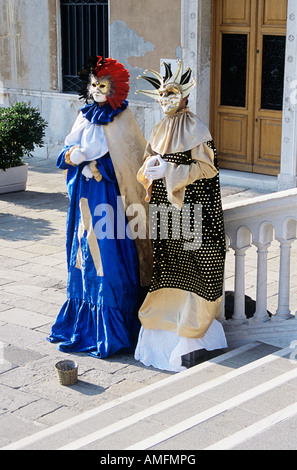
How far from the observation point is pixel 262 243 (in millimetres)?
5316

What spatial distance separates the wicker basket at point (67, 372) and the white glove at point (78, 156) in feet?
4.40

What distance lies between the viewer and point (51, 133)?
494 inches

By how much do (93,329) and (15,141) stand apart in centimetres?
514

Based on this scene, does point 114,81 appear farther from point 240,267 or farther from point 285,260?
point 285,260

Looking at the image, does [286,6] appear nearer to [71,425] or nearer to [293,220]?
[293,220]

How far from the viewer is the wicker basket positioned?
506 cm

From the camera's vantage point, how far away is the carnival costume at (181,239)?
16.7ft

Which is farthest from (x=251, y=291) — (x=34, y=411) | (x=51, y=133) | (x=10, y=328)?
(x=51, y=133)

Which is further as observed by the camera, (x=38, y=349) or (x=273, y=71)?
(x=273, y=71)

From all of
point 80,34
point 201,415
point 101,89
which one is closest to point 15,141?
point 80,34

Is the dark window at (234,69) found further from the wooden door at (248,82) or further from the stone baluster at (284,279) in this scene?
the stone baluster at (284,279)

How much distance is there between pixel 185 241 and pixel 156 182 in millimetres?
423

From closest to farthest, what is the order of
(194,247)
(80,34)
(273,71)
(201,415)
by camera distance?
(201,415)
(194,247)
(273,71)
(80,34)

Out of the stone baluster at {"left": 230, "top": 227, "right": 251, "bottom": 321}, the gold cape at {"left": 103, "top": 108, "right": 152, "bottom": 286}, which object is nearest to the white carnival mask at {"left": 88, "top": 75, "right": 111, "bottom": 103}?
the gold cape at {"left": 103, "top": 108, "right": 152, "bottom": 286}
